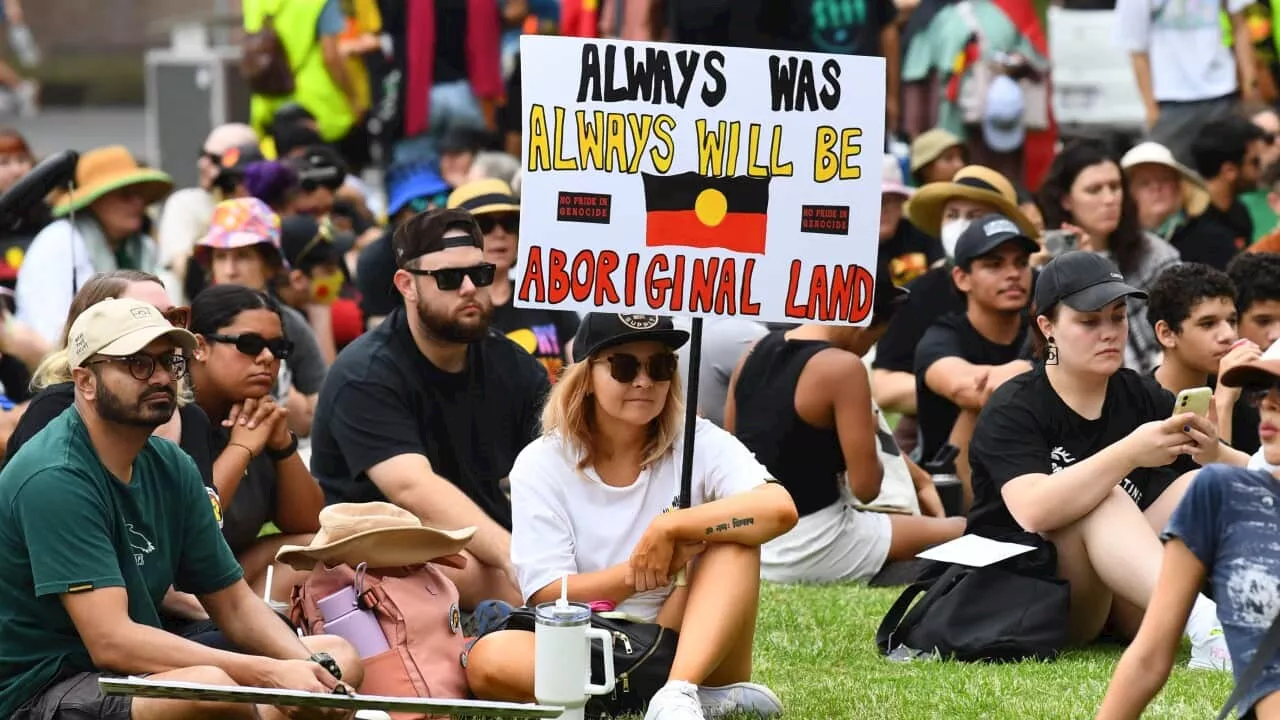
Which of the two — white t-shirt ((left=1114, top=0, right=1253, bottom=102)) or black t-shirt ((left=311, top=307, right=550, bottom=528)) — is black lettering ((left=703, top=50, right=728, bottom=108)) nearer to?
black t-shirt ((left=311, top=307, right=550, bottom=528))

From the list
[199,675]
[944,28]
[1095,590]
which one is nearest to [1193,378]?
[1095,590]

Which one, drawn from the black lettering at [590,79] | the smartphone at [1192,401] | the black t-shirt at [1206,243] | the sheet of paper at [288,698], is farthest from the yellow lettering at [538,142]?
the black t-shirt at [1206,243]

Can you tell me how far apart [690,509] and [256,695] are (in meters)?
1.46

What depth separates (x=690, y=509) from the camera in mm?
5836

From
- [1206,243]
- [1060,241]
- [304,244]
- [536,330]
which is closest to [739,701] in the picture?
[536,330]

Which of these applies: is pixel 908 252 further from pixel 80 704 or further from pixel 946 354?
pixel 80 704

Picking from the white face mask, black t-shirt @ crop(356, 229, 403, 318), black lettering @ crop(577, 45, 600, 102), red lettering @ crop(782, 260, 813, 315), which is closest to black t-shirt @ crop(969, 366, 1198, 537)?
red lettering @ crop(782, 260, 813, 315)

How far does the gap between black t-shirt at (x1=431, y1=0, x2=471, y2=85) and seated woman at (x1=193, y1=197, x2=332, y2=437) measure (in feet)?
16.2

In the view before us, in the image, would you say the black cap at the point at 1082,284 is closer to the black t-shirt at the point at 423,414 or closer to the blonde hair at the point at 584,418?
the blonde hair at the point at 584,418

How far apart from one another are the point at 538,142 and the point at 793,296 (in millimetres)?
865

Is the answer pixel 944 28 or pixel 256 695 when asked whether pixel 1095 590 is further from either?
pixel 944 28

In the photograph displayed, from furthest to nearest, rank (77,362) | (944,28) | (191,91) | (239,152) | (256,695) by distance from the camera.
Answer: (191,91) → (944,28) → (239,152) → (77,362) → (256,695)

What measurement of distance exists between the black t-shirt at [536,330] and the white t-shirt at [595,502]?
3064mm

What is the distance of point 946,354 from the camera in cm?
882
